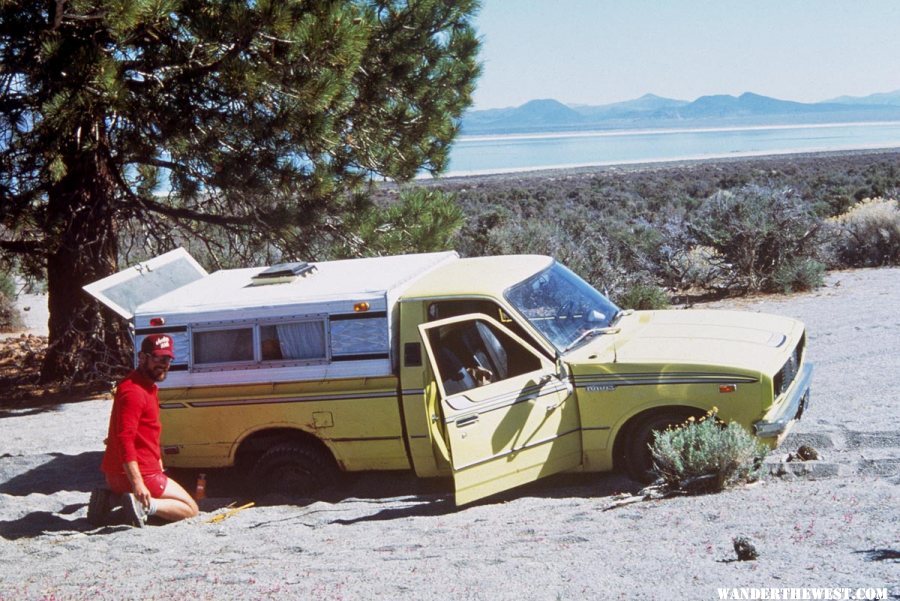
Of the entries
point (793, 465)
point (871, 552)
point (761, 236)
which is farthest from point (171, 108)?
point (761, 236)

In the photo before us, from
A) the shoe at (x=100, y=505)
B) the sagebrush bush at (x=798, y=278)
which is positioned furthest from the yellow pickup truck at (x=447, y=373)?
the sagebrush bush at (x=798, y=278)

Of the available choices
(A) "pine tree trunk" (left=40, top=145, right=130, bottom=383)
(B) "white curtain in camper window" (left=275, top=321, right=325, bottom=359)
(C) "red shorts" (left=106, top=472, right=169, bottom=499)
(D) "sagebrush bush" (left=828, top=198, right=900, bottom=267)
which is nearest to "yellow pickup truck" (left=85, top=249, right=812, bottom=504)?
(B) "white curtain in camper window" (left=275, top=321, right=325, bottom=359)

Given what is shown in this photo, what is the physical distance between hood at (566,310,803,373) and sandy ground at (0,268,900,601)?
81cm

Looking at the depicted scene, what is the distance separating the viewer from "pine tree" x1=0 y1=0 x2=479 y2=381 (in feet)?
34.9

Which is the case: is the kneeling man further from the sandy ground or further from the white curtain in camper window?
the white curtain in camper window

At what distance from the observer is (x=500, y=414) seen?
6918 millimetres

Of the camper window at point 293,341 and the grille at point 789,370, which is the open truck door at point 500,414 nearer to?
the camper window at point 293,341

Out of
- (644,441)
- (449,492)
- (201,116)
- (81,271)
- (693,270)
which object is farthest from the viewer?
(693,270)

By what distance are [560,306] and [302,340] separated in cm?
201

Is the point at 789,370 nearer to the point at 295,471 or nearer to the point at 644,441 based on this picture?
the point at 644,441

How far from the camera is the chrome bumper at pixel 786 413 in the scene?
6.71 m

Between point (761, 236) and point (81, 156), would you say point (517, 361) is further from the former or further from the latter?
point (761, 236)

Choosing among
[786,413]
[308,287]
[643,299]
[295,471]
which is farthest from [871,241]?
[295,471]
